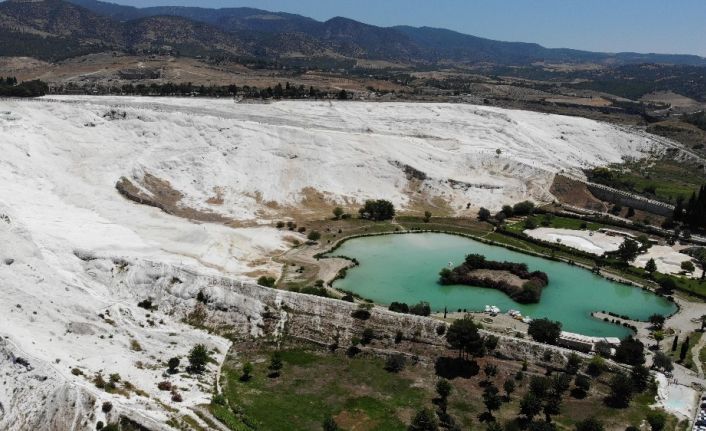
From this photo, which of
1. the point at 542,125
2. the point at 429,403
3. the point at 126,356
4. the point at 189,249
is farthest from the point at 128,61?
the point at 429,403

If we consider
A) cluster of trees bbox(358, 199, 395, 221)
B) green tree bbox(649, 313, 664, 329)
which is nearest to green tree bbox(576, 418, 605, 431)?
green tree bbox(649, 313, 664, 329)

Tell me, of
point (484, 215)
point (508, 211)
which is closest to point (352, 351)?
point (484, 215)

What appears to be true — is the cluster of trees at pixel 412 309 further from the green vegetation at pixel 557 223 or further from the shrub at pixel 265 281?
the green vegetation at pixel 557 223

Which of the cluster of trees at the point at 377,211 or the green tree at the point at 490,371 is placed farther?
the cluster of trees at the point at 377,211

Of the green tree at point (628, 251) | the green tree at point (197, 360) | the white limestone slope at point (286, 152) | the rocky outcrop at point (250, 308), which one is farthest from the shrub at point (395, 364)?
the white limestone slope at point (286, 152)

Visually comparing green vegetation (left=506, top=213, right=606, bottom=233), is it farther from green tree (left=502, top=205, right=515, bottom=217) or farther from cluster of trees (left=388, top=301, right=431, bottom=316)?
cluster of trees (left=388, top=301, right=431, bottom=316)

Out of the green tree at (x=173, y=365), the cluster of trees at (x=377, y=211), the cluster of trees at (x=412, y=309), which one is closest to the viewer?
the green tree at (x=173, y=365)

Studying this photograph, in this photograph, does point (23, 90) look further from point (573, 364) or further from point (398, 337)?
point (573, 364)
